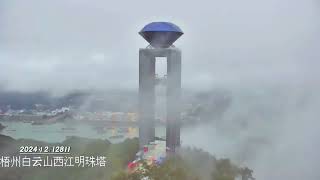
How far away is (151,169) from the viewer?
6449 mm

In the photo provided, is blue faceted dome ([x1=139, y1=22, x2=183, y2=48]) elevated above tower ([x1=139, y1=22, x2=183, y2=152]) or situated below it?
above

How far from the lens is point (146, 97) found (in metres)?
7.21

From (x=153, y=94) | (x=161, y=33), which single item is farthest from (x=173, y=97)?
(x=161, y=33)

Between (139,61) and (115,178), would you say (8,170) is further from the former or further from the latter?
(139,61)

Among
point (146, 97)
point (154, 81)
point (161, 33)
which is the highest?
point (161, 33)

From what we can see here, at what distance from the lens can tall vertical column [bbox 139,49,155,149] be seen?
7.17 m

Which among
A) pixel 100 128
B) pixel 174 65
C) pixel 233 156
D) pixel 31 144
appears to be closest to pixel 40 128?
pixel 31 144

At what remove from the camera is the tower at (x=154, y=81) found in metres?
7.12

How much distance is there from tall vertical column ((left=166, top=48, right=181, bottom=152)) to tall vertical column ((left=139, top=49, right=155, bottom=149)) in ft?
0.88

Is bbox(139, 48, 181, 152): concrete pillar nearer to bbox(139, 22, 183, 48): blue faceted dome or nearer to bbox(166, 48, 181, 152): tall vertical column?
bbox(166, 48, 181, 152): tall vertical column

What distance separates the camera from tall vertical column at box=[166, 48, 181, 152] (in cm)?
709

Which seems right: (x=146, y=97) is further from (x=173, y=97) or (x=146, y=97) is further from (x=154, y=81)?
(x=173, y=97)

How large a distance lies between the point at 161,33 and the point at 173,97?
103 centimetres

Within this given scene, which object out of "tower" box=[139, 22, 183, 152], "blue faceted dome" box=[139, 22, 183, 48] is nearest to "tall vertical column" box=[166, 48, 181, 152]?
"tower" box=[139, 22, 183, 152]
